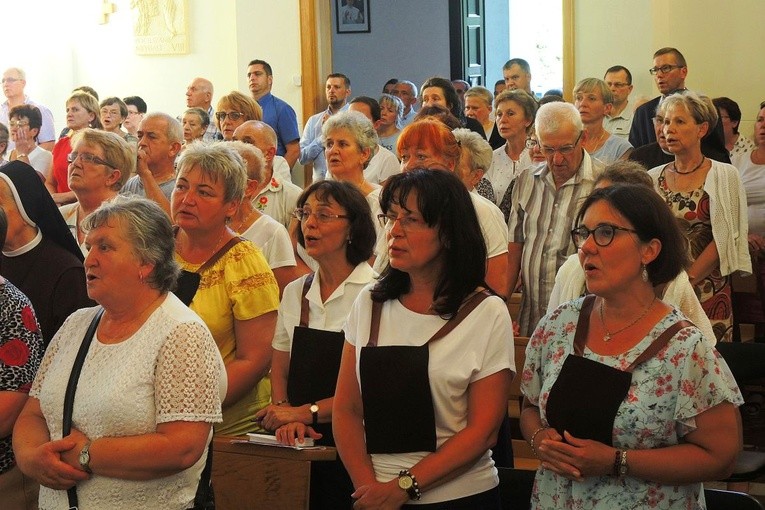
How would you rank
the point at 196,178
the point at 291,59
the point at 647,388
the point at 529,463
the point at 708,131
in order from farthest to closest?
the point at 291,59 < the point at 708,131 < the point at 529,463 < the point at 196,178 < the point at 647,388

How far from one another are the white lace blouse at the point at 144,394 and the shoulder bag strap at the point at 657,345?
999mm

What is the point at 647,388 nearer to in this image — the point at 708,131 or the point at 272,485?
the point at 272,485

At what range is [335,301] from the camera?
3348mm

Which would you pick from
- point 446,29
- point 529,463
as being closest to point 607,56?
point 446,29

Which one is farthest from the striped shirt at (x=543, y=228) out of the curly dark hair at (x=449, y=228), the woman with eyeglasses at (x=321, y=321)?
→ the curly dark hair at (x=449, y=228)

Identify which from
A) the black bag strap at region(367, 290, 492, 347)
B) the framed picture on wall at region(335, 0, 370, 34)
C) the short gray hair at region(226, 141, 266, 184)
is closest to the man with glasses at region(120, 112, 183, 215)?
the short gray hair at region(226, 141, 266, 184)

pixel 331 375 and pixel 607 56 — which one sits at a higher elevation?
pixel 607 56

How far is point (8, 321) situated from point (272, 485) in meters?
0.84

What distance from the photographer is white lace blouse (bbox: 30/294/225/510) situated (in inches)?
98.7

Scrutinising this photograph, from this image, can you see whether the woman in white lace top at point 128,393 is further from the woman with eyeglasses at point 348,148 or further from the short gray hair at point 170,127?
the short gray hair at point 170,127

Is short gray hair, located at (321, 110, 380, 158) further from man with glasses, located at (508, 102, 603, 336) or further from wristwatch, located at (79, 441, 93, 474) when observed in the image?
wristwatch, located at (79, 441, 93, 474)

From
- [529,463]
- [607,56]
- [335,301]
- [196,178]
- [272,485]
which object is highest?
[607,56]

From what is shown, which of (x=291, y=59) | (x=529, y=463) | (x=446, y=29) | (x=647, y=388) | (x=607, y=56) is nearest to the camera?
(x=647, y=388)

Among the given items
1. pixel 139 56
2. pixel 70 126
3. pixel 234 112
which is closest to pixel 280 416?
pixel 234 112
